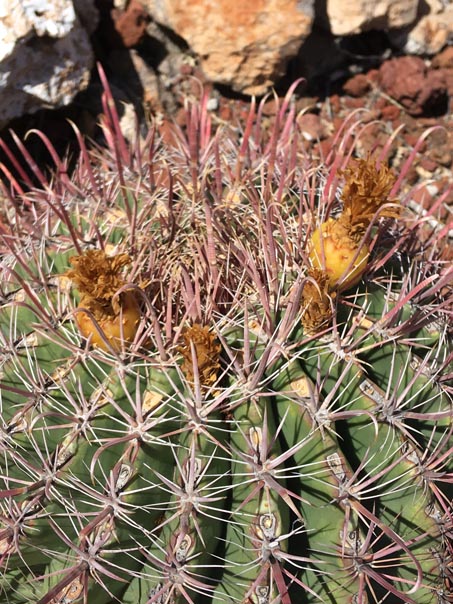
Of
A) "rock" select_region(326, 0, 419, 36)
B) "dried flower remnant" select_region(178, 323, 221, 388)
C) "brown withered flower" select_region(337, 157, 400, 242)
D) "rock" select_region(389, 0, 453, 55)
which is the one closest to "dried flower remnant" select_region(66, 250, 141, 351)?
"dried flower remnant" select_region(178, 323, 221, 388)

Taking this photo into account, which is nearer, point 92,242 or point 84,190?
point 92,242

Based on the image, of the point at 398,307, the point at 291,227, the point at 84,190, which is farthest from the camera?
the point at 84,190

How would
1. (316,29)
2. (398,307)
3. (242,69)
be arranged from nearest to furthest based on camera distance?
(398,307) → (242,69) → (316,29)

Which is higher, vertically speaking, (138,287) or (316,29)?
(138,287)

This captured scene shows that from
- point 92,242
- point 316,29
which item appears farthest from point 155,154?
point 316,29

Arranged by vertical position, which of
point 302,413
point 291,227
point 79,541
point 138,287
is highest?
point 138,287

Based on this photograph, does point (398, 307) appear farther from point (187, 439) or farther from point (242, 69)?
point (242, 69)
